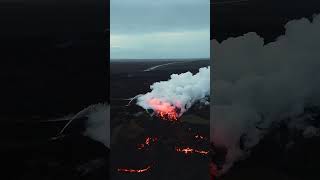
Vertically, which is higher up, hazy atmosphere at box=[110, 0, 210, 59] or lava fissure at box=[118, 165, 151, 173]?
hazy atmosphere at box=[110, 0, 210, 59]

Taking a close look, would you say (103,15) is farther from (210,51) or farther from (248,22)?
(248,22)

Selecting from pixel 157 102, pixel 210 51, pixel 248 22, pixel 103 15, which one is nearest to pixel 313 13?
pixel 248 22

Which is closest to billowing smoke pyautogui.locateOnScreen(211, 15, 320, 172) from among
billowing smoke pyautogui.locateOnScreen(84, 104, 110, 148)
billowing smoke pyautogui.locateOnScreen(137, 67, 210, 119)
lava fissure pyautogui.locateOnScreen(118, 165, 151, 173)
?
billowing smoke pyautogui.locateOnScreen(137, 67, 210, 119)

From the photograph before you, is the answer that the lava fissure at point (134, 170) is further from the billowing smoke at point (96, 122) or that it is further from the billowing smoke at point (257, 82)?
the billowing smoke at point (257, 82)

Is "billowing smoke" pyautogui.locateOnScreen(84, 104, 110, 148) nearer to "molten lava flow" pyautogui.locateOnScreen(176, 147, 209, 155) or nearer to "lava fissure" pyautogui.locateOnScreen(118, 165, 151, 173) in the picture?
"lava fissure" pyautogui.locateOnScreen(118, 165, 151, 173)

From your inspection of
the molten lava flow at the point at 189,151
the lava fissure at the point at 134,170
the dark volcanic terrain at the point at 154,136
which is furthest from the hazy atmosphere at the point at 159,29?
the lava fissure at the point at 134,170

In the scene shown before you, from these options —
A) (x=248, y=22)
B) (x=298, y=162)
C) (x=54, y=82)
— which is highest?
(x=248, y=22)

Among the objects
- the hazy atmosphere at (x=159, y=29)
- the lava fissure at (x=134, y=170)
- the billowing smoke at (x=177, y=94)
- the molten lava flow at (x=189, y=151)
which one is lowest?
the lava fissure at (x=134, y=170)
